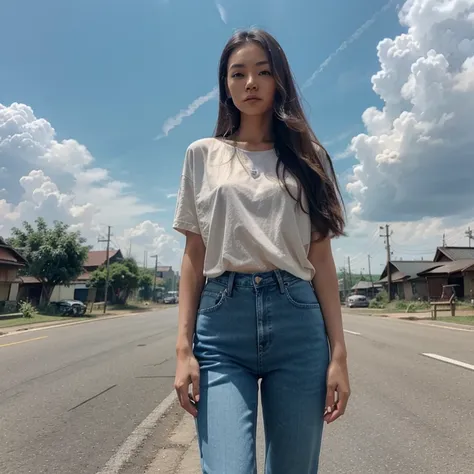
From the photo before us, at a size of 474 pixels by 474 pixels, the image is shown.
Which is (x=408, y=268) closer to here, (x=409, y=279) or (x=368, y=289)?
(x=409, y=279)

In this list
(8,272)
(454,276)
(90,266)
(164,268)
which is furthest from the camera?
(164,268)

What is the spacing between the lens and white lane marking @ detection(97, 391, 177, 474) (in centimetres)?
390

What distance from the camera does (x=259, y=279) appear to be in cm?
168

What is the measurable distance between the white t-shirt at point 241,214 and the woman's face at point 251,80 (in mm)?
208

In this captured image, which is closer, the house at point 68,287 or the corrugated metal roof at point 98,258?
the house at point 68,287

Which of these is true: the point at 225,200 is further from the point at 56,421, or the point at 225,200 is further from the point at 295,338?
the point at 56,421

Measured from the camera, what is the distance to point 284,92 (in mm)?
1951

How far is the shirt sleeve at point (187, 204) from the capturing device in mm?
1823

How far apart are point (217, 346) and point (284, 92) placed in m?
1.08

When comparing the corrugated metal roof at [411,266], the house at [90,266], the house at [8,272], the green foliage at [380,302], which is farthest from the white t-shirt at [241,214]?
the house at [90,266]

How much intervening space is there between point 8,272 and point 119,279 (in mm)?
18092

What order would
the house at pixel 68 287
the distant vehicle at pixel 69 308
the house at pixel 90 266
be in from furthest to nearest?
1. the house at pixel 90 266
2. the house at pixel 68 287
3. the distant vehicle at pixel 69 308

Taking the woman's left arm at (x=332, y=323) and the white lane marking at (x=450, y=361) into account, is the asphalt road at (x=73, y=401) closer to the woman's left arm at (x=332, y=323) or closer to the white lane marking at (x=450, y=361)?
the woman's left arm at (x=332, y=323)

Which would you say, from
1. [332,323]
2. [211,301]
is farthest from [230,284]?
[332,323]
